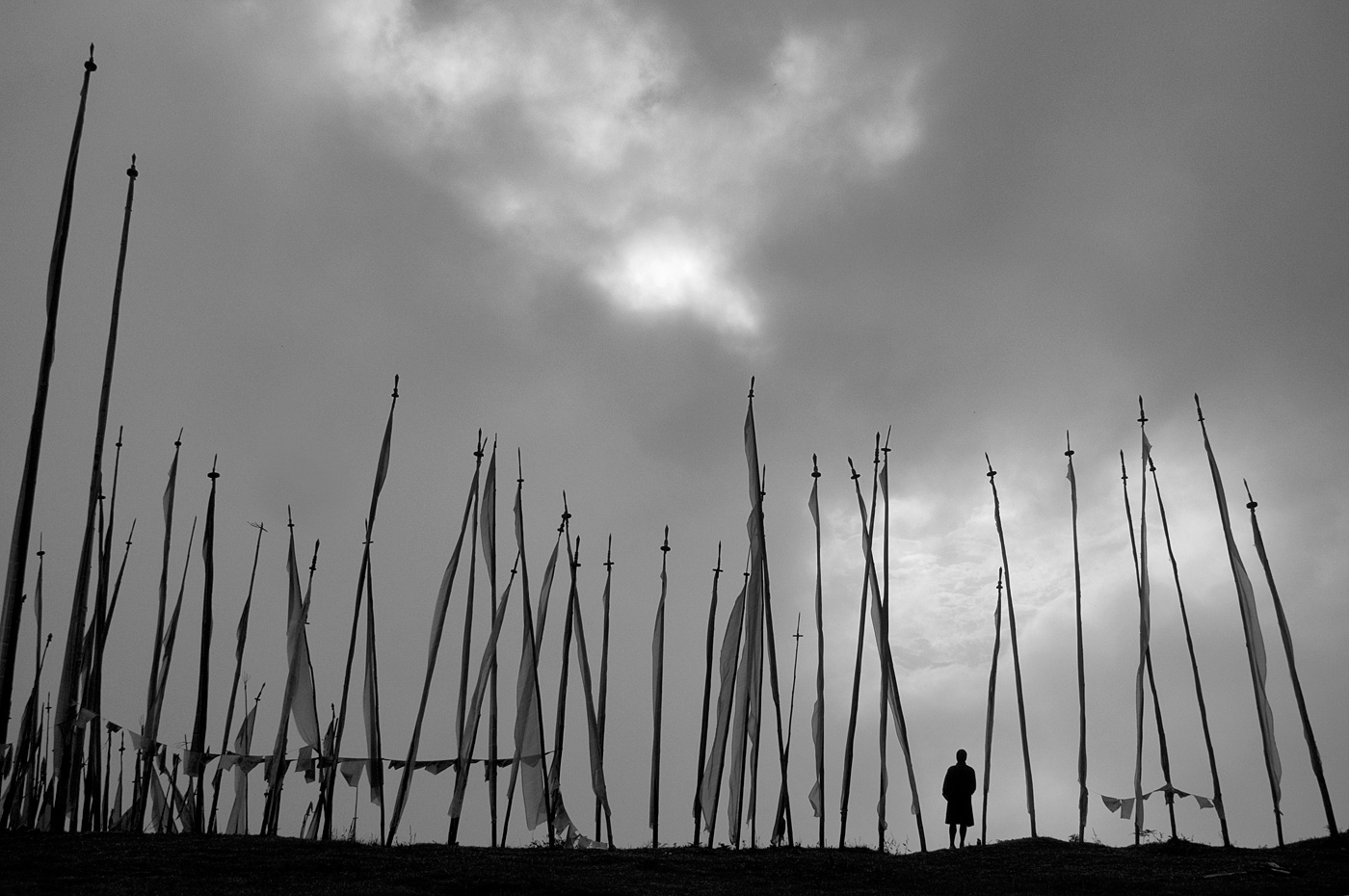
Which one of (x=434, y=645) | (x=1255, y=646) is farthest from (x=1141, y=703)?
(x=434, y=645)

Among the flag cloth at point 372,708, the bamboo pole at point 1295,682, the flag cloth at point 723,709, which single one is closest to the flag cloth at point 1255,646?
the bamboo pole at point 1295,682

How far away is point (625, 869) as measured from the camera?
59.2 feet

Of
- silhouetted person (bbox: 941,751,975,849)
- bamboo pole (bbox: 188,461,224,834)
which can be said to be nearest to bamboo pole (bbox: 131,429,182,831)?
bamboo pole (bbox: 188,461,224,834)

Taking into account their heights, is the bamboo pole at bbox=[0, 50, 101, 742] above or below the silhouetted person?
above

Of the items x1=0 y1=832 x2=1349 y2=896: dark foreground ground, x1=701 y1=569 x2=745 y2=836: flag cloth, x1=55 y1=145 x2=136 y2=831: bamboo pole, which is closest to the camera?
x1=0 y1=832 x2=1349 y2=896: dark foreground ground

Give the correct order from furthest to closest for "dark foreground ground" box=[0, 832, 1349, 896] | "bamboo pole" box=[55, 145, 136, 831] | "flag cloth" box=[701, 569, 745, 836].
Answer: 1. "flag cloth" box=[701, 569, 745, 836]
2. "bamboo pole" box=[55, 145, 136, 831]
3. "dark foreground ground" box=[0, 832, 1349, 896]

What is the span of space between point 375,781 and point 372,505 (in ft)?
18.0

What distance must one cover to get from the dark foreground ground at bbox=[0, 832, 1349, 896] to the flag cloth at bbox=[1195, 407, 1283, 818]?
1.39 m

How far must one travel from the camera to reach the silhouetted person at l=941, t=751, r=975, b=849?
72.6 feet

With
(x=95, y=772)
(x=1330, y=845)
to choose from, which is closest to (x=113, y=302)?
(x=95, y=772)

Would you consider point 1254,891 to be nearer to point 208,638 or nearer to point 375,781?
point 375,781

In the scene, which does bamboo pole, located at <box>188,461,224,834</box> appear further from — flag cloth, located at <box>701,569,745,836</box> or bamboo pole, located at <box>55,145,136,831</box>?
flag cloth, located at <box>701,569,745,836</box>

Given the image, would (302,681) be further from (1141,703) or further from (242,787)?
(1141,703)

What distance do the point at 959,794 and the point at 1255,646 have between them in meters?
6.68
